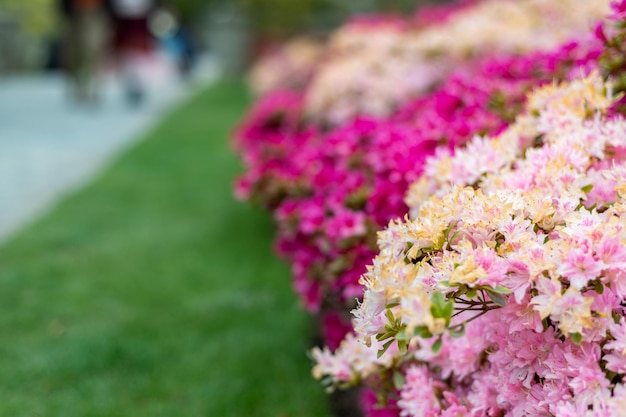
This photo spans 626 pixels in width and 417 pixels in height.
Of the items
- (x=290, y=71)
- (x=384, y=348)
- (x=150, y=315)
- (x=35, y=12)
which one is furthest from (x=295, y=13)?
(x=384, y=348)

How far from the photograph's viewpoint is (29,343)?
3.62 m

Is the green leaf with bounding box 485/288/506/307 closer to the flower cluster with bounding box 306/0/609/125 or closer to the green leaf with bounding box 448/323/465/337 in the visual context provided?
the green leaf with bounding box 448/323/465/337

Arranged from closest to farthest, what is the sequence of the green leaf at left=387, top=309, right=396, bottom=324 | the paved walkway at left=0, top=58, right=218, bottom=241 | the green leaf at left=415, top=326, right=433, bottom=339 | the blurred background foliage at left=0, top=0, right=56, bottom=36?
the green leaf at left=415, top=326, right=433, bottom=339 < the green leaf at left=387, top=309, right=396, bottom=324 < the paved walkway at left=0, top=58, right=218, bottom=241 < the blurred background foliage at left=0, top=0, right=56, bottom=36

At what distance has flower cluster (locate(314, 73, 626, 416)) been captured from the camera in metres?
1.35

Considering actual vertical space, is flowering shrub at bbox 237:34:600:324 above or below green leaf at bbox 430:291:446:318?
below

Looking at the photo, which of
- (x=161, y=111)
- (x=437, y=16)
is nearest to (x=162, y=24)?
(x=161, y=111)

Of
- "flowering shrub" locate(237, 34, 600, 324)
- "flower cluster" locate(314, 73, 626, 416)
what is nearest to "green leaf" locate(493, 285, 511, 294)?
"flower cluster" locate(314, 73, 626, 416)

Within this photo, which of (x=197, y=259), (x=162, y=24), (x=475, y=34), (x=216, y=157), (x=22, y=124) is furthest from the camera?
(x=162, y=24)

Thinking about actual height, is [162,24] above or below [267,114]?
below

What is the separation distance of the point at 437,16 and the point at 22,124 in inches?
278

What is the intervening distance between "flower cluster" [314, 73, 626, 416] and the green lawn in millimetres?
1348

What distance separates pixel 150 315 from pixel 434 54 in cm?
215

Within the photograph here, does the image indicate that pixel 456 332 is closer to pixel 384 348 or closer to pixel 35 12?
pixel 384 348

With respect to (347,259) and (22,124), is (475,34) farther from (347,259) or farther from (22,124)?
(22,124)
